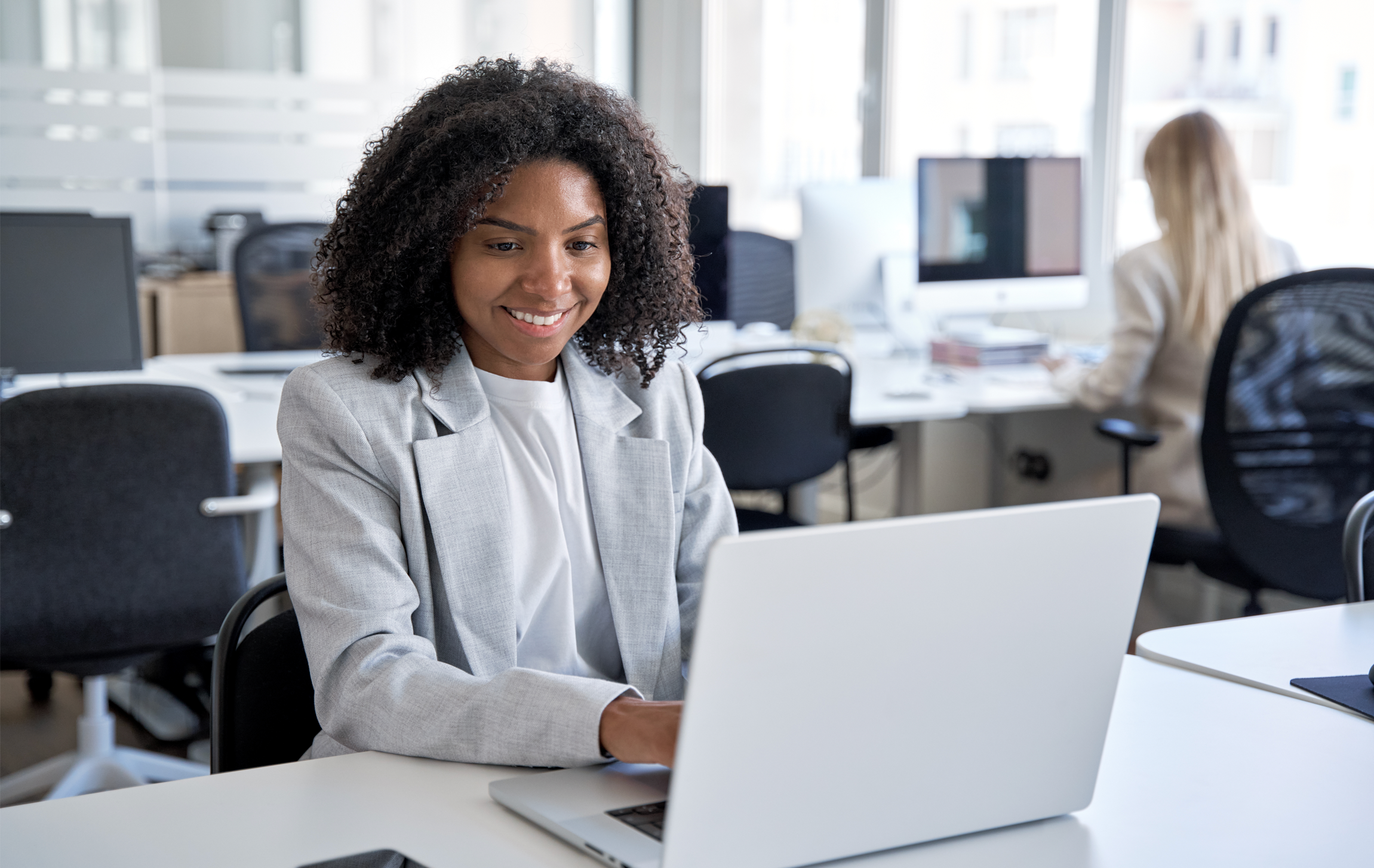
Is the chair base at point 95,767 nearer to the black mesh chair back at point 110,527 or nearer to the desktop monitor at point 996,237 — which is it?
the black mesh chair back at point 110,527

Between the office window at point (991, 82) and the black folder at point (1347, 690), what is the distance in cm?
277

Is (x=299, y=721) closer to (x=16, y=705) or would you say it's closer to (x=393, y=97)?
(x=16, y=705)

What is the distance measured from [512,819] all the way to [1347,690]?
764 millimetres

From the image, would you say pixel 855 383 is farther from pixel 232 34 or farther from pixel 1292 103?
pixel 232 34

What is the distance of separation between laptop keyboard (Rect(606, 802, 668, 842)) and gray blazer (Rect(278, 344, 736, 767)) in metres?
0.07

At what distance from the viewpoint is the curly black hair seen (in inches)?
46.3

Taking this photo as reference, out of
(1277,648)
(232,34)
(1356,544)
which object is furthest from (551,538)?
(232,34)

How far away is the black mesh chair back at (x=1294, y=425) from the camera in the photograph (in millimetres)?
2377

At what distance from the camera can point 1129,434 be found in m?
2.78

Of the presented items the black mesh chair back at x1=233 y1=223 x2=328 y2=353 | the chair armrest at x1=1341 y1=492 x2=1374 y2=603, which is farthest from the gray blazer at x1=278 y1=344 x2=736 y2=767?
the black mesh chair back at x1=233 y1=223 x2=328 y2=353

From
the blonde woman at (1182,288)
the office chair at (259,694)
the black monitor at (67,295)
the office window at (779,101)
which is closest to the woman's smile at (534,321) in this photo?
the office chair at (259,694)

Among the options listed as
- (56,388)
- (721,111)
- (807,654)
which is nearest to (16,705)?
(56,388)

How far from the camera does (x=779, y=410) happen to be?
2.73m

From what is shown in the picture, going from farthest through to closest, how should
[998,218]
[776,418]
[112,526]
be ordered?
1. [998,218]
2. [776,418]
3. [112,526]
